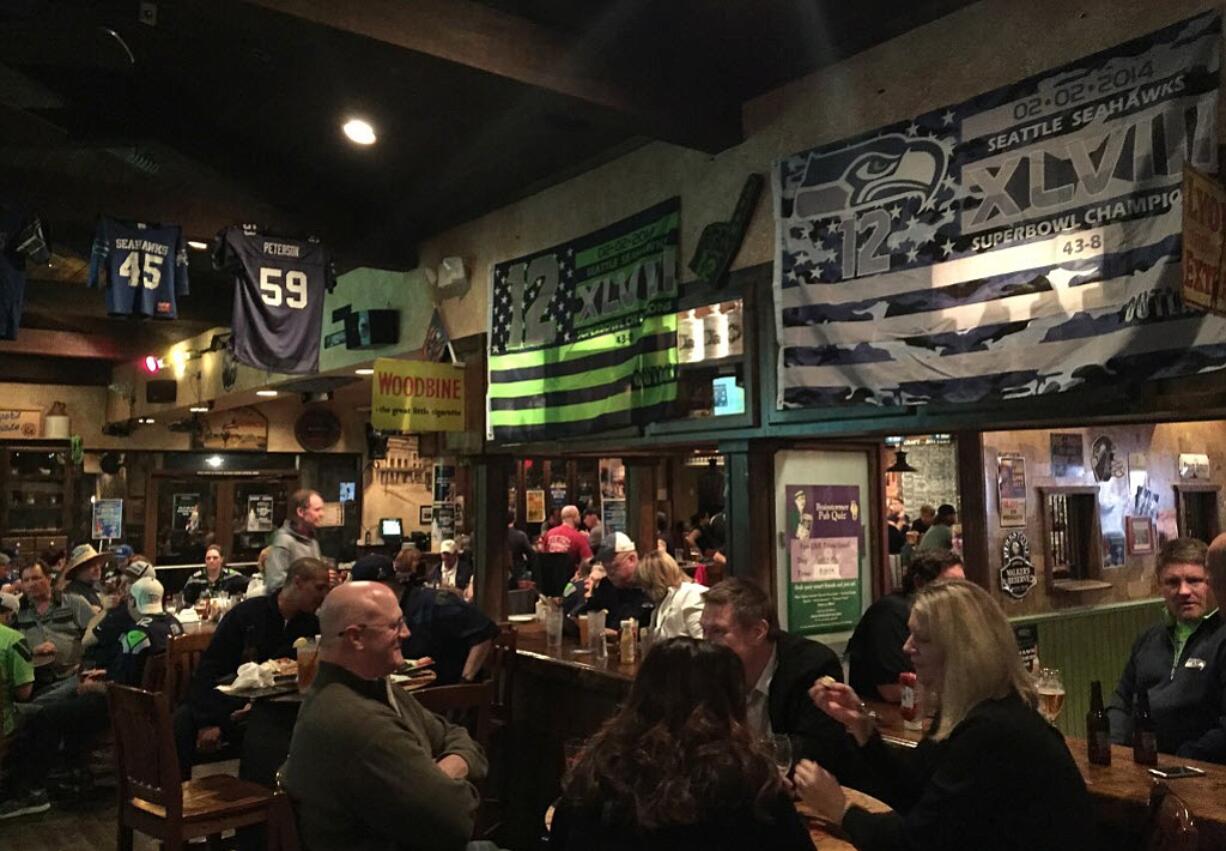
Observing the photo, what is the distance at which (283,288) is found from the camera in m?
7.03

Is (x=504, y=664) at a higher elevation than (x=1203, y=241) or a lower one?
lower

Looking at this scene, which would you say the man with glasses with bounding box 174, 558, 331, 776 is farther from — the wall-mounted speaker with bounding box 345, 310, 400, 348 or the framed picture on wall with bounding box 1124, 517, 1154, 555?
the framed picture on wall with bounding box 1124, 517, 1154, 555

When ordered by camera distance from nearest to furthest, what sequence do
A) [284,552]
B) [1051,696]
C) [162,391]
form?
1. [1051,696]
2. [284,552]
3. [162,391]

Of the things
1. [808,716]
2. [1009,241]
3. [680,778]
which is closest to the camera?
[680,778]

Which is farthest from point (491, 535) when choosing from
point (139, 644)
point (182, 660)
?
point (139, 644)

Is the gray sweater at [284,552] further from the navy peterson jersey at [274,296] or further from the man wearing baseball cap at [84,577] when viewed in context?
the man wearing baseball cap at [84,577]

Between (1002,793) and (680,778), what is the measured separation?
30.6 inches

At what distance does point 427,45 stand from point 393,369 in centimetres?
A: 293

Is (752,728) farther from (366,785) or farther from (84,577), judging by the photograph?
(84,577)

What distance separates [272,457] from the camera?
626 inches

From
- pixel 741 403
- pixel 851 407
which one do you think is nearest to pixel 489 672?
pixel 741 403

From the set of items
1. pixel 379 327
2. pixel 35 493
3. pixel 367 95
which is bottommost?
pixel 35 493

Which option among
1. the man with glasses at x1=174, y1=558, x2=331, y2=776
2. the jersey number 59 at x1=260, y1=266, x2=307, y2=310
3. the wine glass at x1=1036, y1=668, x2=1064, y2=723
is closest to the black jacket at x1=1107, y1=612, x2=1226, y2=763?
the wine glass at x1=1036, y1=668, x2=1064, y2=723

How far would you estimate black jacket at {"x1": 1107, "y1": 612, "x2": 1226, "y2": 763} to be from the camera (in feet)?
10.9
